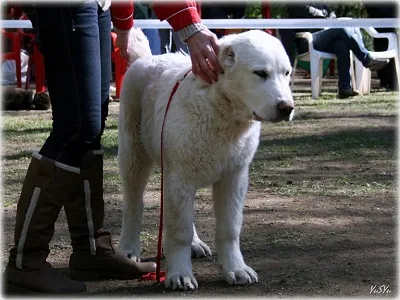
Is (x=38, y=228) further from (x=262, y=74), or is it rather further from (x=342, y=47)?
(x=342, y=47)

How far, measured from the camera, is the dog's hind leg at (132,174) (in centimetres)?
450

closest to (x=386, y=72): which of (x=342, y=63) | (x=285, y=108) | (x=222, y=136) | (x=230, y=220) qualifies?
(x=342, y=63)

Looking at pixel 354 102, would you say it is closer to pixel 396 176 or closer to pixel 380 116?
pixel 380 116

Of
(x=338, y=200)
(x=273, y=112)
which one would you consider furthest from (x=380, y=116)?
(x=273, y=112)

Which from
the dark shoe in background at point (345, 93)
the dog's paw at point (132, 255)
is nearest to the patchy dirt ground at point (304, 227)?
the dog's paw at point (132, 255)

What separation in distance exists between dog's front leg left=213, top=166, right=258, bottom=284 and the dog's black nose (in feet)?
1.36

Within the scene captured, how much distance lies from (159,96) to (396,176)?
2.93m

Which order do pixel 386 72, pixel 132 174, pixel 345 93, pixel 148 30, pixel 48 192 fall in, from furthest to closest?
pixel 386 72 → pixel 345 93 → pixel 148 30 → pixel 132 174 → pixel 48 192

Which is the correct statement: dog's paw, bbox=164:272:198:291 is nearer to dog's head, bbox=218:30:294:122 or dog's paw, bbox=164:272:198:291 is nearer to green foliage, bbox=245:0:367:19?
dog's head, bbox=218:30:294:122

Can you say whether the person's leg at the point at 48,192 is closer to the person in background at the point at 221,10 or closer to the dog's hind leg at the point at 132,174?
the dog's hind leg at the point at 132,174

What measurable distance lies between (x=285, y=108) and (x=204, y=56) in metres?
0.44

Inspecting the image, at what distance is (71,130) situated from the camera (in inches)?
148

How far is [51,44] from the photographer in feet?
12.1

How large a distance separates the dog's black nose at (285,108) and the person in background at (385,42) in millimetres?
10798
